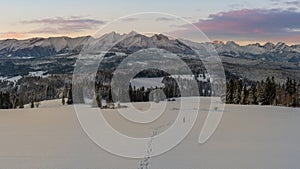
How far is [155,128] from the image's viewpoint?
2158 centimetres

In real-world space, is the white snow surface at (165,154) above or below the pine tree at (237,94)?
below

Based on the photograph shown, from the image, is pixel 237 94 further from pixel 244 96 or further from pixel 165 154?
pixel 165 154

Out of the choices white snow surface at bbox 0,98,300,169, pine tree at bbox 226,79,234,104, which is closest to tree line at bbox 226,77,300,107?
pine tree at bbox 226,79,234,104

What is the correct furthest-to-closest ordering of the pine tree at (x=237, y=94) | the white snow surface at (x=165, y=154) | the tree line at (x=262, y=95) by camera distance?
the tree line at (x=262, y=95) < the pine tree at (x=237, y=94) < the white snow surface at (x=165, y=154)

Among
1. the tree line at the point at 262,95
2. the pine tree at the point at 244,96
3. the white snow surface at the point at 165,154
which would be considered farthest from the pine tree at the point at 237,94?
the white snow surface at the point at 165,154

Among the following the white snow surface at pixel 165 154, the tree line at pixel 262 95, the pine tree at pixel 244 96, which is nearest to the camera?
the white snow surface at pixel 165 154

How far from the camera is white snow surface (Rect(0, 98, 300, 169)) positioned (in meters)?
13.0

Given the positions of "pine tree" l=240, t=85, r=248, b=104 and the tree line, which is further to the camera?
the tree line

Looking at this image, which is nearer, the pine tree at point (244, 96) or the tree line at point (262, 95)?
the pine tree at point (244, 96)

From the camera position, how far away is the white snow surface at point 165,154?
1304 centimetres

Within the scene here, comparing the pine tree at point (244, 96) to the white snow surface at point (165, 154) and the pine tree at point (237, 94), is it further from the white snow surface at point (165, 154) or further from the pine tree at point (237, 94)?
the white snow surface at point (165, 154)

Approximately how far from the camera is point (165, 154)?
14617 millimetres

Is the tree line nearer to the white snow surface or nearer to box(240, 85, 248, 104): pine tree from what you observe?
box(240, 85, 248, 104): pine tree

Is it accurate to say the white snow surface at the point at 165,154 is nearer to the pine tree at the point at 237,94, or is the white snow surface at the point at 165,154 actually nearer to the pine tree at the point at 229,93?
the pine tree at the point at 229,93
